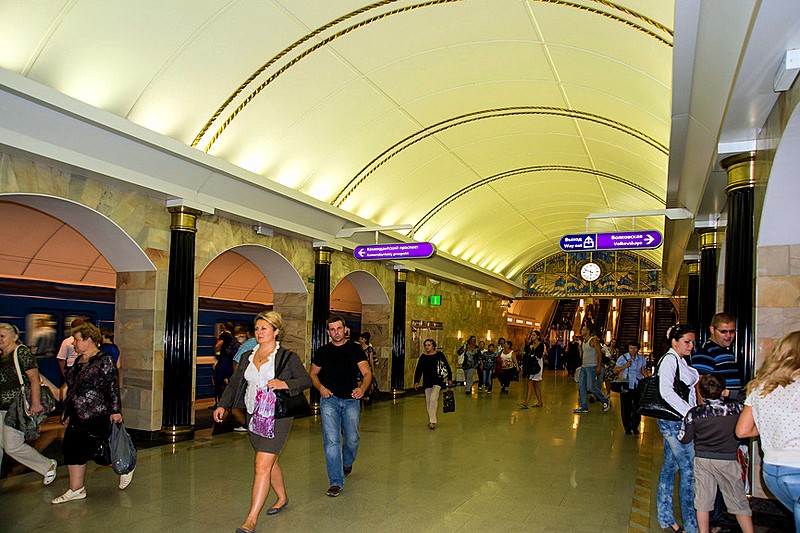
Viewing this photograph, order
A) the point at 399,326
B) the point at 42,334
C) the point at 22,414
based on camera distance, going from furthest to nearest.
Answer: the point at 399,326, the point at 42,334, the point at 22,414

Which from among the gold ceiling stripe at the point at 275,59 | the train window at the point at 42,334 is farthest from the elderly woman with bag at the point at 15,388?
the train window at the point at 42,334

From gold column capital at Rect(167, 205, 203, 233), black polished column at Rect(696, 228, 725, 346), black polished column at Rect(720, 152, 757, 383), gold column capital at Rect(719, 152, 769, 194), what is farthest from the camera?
black polished column at Rect(696, 228, 725, 346)

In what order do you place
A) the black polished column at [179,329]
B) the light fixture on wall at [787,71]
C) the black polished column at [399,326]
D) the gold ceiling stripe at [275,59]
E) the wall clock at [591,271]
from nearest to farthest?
the light fixture on wall at [787,71] → the gold ceiling stripe at [275,59] → the black polished column at [179,329] → the black polished column at [399,326] → the wall clock at [591,271]

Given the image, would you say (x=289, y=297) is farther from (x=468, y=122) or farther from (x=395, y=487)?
(x=395, y=487)

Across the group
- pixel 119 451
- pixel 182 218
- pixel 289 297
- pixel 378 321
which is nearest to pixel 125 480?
pixel 119 451

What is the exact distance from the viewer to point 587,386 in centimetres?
1318

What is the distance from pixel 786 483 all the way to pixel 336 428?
12.9ft

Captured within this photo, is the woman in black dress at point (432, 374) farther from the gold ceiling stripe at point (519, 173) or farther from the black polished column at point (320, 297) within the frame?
the gold ceiling stripe at point (519, 173)

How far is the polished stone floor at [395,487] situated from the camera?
5.21m

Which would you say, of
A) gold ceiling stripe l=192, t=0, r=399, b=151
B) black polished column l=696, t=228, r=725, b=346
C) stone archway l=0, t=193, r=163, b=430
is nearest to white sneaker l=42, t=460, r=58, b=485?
stone archway l=0, t=193, r=163, b=430

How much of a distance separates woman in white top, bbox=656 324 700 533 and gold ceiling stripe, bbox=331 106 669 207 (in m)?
6.97

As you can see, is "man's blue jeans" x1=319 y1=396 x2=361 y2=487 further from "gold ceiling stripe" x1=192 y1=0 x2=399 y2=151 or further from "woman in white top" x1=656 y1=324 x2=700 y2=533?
"gold ceiling stripe" x1=192 y1=0 x2=399 y2=151

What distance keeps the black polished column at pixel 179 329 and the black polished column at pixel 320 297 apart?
3678mm

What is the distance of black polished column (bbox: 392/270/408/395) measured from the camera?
16.5 metres
